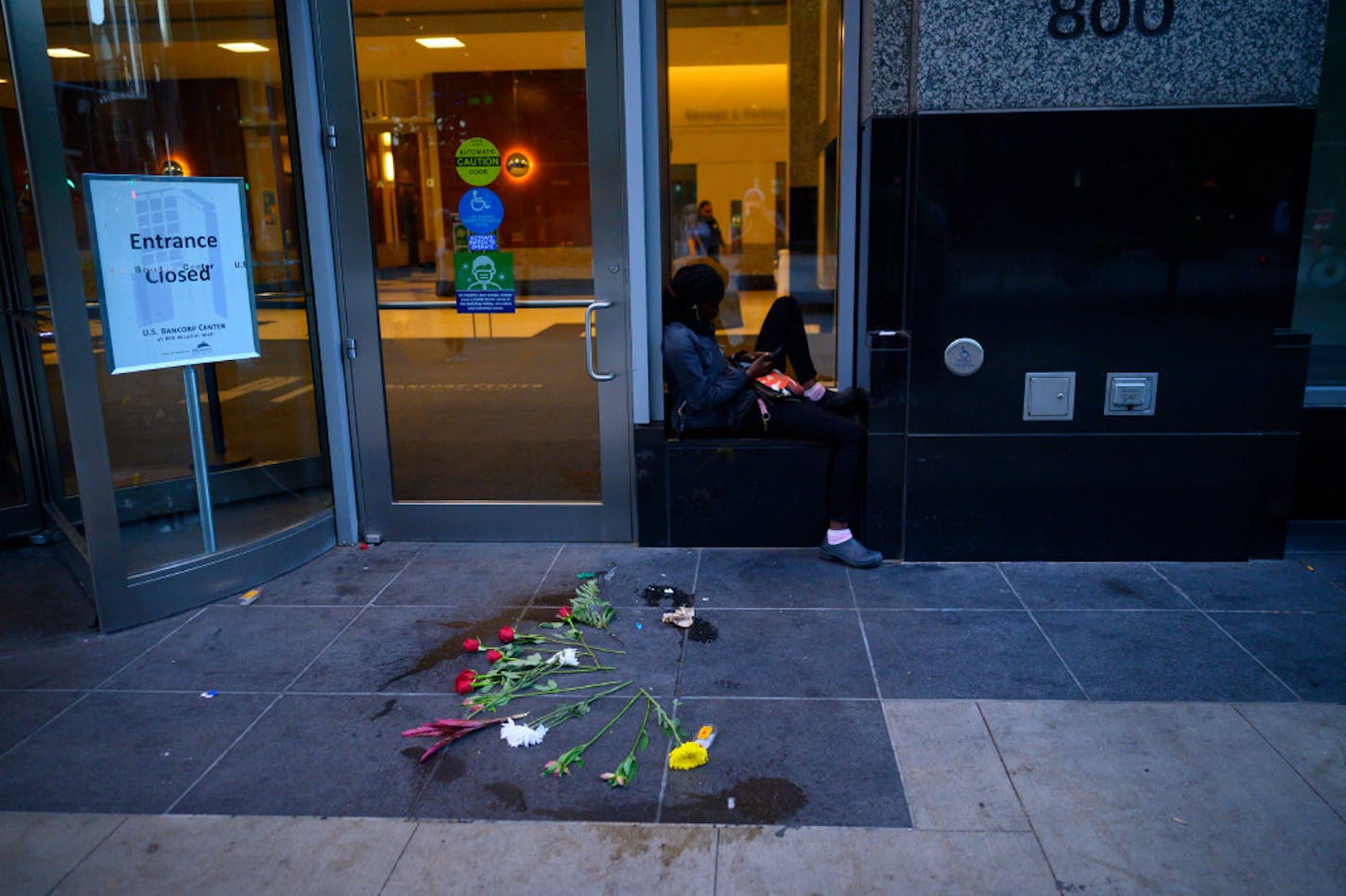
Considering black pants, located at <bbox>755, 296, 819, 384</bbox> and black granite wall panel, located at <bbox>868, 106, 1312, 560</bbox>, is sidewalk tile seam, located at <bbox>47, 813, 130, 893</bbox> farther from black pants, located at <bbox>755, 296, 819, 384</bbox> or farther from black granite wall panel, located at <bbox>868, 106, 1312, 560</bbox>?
black pants, located at <bbox>755, 296, 819, 384</bbox>

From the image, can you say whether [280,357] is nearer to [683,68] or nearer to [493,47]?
[493,47]

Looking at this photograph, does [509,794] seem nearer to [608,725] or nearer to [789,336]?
[608,725]

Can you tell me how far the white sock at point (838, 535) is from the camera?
5082 mm

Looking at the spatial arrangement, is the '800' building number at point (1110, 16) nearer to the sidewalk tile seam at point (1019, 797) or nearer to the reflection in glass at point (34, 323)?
the sidewalk tile seam at point (1019, 797)

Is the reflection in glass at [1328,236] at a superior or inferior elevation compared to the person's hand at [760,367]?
superior

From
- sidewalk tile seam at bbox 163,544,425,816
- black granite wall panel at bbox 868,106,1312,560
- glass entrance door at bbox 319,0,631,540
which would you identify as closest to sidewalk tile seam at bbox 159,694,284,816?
sidewalk tile seam at bbox 163,544,425,816

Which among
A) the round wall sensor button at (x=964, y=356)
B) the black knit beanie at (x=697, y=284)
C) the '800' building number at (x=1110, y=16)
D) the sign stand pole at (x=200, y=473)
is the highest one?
the '800' building number at (x=1110, y=16)

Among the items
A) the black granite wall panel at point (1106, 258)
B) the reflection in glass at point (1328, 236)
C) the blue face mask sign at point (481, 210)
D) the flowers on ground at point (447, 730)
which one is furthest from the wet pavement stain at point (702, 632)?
the reflection in glass at point (1328, 236)

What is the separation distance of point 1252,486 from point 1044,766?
2.50 meters

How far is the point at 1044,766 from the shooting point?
3.27 metres

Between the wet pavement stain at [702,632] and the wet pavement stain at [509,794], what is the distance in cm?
120

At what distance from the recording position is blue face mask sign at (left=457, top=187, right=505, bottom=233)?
16.9ft

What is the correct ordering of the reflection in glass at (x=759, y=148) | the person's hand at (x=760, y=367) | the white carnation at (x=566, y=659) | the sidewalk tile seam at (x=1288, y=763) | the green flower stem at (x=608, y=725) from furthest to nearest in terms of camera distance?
the reflection in glass at (x=759, y=148) < the person's hand at (x=760, y=367) < the white carnation at (x=566, y=659) < the green flower stem at (x=608, y=725) < the sidewalk tile seam at (x=1288, y=763)

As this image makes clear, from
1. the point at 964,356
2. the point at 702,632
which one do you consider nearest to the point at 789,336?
the point at 964,356
